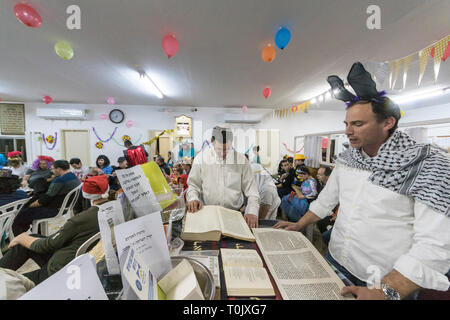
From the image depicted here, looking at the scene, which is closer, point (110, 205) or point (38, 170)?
point (110, 205)

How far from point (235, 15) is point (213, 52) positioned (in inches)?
Result: 28.7

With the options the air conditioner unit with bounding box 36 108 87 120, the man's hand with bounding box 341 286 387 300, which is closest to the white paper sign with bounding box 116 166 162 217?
the man's hand with bounding box 341 286 387 300

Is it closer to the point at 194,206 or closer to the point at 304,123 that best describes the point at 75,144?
the point at 194,206

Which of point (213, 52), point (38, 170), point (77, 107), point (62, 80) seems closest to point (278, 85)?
point (213, 52)

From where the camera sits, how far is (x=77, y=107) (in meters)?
5.36

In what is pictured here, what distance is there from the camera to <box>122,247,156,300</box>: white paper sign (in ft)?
1.11

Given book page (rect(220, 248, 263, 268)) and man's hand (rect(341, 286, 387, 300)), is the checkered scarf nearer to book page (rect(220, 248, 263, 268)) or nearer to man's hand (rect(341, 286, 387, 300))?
man's hand (rect(341, 286, 387, 300))

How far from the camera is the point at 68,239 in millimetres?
1145

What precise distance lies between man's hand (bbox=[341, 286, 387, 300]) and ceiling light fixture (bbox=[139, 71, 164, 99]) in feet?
12.2

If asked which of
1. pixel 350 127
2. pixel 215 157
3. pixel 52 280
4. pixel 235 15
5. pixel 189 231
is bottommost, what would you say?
pixel 189 231

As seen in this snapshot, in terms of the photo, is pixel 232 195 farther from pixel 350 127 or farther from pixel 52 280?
pixel 52 280

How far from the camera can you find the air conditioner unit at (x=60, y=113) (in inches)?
199

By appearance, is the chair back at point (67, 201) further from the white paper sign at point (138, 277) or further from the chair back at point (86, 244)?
the white paper sign at point (138, 277)

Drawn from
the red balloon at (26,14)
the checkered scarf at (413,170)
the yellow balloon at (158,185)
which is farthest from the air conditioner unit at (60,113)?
the checkered scarf at (413,170)
